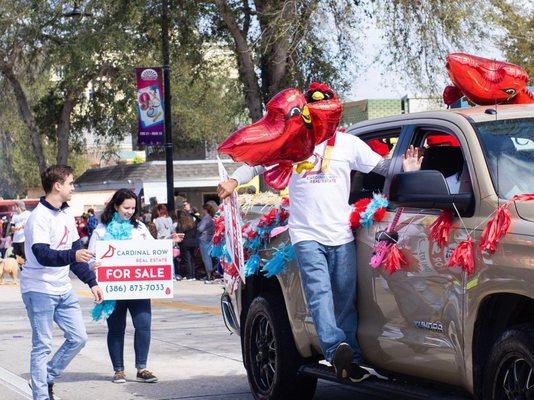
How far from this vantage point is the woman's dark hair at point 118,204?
995 cm

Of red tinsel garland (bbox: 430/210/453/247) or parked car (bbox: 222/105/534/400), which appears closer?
parked car (bbox: 222/105/534/400)

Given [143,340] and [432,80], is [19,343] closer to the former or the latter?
[143,340]

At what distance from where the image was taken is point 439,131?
22.4ft

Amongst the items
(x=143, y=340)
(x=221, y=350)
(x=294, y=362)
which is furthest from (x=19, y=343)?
(x=294, y=362)

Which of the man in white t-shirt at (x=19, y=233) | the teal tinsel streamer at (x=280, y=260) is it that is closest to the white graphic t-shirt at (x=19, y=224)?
the man in white t-shirt at (x=19, y=233)

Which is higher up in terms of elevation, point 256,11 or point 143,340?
point 256,11

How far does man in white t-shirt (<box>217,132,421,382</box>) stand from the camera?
693cm

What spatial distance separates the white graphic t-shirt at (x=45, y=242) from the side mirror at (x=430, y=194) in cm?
311

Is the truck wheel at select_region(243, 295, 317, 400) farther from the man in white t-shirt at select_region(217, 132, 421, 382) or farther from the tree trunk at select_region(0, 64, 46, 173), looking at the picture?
the tree trunk at select_region(0, 64, 46, 173)

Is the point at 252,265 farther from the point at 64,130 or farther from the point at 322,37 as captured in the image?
the point at 64,130

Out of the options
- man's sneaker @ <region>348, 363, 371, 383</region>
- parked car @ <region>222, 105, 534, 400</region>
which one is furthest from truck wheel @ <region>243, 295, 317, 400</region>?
man's sneaker @ <region>348, 363, 371, 383</region>

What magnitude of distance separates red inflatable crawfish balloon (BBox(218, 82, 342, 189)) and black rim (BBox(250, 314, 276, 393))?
4.61 feet

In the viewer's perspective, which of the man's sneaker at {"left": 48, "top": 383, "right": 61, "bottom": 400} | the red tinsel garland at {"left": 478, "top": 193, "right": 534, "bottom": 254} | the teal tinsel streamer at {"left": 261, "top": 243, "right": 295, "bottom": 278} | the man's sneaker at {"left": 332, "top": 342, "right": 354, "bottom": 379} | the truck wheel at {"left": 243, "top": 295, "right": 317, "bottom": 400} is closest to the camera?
the red tinsel garland at {"left": 478, "top": 193, "right": 534, "bottom": 254}

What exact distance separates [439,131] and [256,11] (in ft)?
51.7
